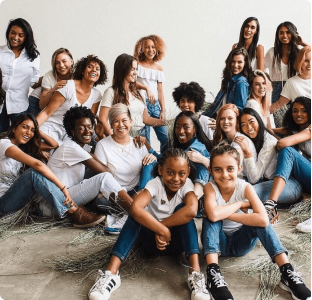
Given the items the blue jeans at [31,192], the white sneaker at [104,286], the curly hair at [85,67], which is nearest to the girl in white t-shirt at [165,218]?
the white sneaker at [104,286]

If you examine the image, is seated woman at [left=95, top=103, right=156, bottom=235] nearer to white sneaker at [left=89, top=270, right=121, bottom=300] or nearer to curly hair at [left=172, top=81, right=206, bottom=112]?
curly hair at [left=172, top=81, right=206, bottom=112]

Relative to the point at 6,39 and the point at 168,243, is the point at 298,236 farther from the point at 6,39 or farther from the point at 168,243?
the point at 6,39

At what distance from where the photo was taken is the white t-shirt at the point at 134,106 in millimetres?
2002

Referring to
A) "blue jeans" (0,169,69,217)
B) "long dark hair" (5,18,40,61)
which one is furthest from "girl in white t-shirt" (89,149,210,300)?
"long dark hair" (5,18,40,61)

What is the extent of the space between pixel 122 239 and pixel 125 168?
0.51m

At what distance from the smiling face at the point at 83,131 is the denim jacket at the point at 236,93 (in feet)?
1.77

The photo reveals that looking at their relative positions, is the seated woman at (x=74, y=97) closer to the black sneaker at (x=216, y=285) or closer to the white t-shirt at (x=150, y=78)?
the white t-shirt at (x=150, y=78)

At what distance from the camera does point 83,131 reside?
6.75ft

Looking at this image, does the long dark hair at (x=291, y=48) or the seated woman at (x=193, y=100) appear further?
the seated woman at (x=193, y=100)

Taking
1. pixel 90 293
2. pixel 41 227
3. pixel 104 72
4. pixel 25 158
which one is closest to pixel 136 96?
pixel 104 72

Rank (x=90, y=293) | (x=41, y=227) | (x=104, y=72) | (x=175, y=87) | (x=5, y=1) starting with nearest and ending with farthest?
1. (x=90, y=293)
2. (x=5, y=1)
3. (x=175, y=87)
4. (x=41, y=227)
5. (x=104, y=72)

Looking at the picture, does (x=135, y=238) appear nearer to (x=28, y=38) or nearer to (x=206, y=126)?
(x=206, y=126)

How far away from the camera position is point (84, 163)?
205 cm

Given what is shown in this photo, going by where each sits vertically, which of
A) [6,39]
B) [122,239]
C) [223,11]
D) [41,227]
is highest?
[223,11]
